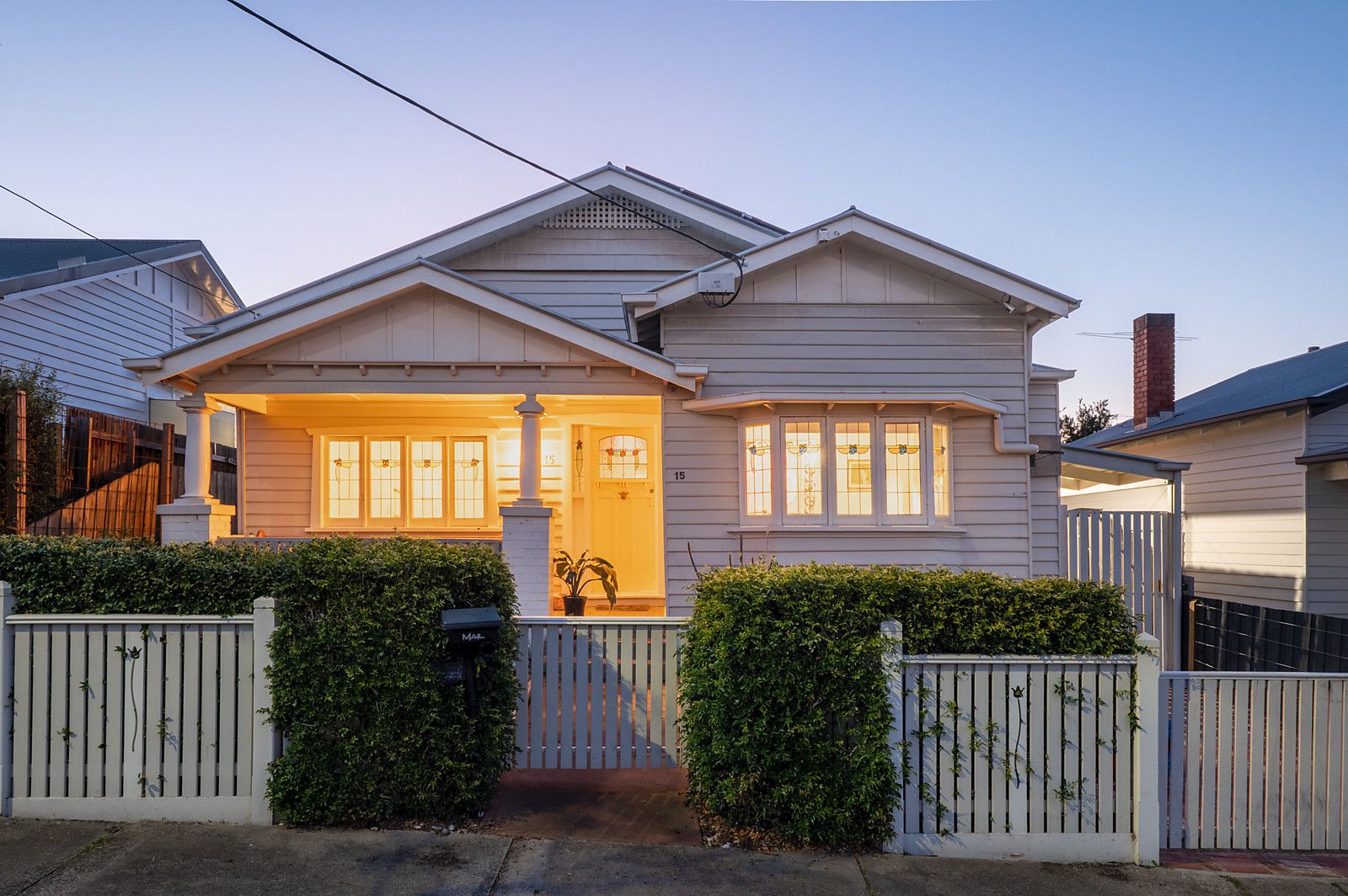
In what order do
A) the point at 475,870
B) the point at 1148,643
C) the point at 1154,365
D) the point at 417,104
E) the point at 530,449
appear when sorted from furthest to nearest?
the point at 1154,365
the point at 530,449
the point at 417,104
the point at 1148,643
the point at 475,870

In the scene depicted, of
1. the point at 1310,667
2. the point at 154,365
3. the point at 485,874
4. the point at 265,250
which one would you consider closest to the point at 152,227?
the point at 265,250

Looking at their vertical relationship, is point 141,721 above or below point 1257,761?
above

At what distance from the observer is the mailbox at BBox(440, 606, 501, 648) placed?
498 cm

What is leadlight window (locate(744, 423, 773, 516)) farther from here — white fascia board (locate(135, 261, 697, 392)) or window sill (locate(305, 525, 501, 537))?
window sill (locate(305, 525, 501, 537))

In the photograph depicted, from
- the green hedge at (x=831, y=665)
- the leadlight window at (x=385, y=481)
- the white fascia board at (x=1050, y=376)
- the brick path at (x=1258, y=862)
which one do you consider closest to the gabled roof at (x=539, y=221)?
the leadlight window at (x=385, y=481)

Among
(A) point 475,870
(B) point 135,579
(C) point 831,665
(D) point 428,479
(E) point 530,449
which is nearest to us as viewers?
(A) point 475,870

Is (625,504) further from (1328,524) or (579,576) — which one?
(1328,524)

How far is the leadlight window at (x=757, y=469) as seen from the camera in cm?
999

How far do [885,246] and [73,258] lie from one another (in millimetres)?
14053

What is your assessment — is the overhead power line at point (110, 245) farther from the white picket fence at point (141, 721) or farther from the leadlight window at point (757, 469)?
the leadlight window at point (757, 469)

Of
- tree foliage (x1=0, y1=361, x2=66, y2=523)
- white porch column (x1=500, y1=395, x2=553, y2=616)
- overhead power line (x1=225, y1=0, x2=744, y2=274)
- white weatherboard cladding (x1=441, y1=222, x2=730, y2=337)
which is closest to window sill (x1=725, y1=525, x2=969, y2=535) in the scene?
white porch column (x1=500, y1=395, x2=553, y2=616)

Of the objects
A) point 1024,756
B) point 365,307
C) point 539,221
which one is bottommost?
point 1024,756

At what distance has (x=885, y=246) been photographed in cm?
1002

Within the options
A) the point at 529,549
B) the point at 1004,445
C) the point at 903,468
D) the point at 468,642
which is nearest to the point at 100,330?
the point at 529,549
